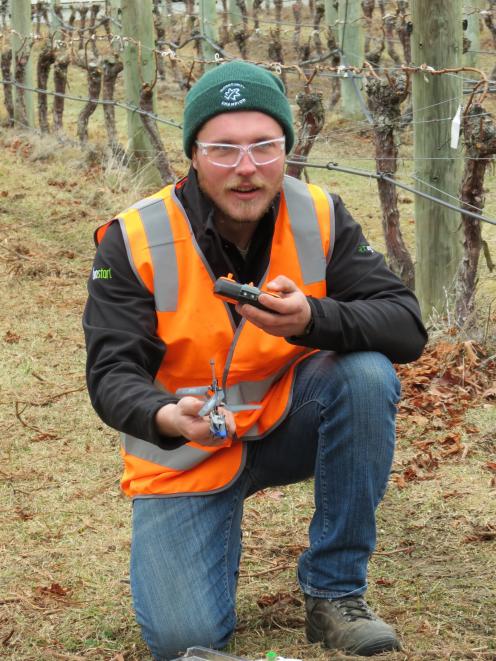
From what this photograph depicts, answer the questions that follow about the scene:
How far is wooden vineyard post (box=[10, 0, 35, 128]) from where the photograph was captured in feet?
54.3

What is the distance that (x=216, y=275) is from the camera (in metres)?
3.13

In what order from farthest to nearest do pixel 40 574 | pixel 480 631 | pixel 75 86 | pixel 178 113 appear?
pixel 75 86 → pixel 178 113 → pixel 40 574 → pixel 480 631

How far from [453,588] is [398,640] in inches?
22.2

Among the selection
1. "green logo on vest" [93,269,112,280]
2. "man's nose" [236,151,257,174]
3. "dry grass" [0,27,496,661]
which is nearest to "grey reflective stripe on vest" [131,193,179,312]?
"green logo on vest" [93,269,112,280]

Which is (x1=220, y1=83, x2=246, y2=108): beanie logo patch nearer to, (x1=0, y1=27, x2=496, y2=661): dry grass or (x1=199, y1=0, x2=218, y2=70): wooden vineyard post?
(x1=0, y1=27, x2=496, y2=661): dry grass

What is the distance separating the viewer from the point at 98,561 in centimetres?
393

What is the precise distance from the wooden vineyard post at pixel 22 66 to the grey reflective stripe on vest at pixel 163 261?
45.5 feet

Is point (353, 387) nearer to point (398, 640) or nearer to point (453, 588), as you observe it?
point (398, 640)

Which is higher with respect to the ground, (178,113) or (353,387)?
(353,387)

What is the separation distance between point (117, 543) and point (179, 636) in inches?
41.0

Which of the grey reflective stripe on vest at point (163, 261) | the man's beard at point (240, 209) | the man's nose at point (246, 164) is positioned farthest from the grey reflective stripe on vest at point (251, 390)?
the man's nose at point (246, 164)

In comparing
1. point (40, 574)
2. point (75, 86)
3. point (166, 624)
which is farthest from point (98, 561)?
point (75, 86)

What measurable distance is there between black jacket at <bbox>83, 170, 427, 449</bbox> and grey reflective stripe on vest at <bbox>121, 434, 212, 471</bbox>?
229 millimetres

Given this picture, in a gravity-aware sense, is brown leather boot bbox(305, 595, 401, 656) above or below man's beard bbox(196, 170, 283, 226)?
below
